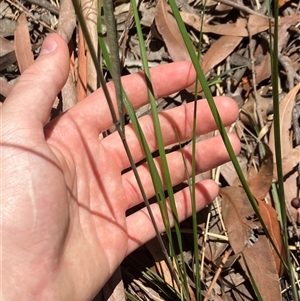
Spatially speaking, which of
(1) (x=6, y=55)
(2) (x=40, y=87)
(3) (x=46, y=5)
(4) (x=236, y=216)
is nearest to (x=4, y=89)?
(1) (x=6, y=55)

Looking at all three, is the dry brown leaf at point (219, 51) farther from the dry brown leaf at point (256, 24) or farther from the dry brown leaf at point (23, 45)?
the dry brown leaf at point (23, 45)

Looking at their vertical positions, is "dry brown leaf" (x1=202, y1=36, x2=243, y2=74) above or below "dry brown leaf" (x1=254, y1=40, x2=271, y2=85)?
above

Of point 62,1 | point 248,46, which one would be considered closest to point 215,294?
point 248,46

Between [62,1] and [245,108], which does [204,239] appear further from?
[62,1]

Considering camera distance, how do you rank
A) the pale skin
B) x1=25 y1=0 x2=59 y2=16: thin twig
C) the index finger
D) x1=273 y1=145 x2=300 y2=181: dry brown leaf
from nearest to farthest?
the pale skin < the index finger < x1=273 y1=145 x2=300 y2=181: dry brown leaf < x1=25 y1=0 x2=59 y2=16: thin twig

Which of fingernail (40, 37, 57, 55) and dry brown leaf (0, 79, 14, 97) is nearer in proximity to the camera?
fingernail (40, 37, 57, 55)

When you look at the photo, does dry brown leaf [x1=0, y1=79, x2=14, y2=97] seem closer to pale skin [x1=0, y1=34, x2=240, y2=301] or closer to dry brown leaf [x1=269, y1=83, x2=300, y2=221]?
pale skin [x1=0, y1=34, x2=240, y2=301]

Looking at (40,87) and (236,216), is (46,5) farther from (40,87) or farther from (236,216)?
(236,216)

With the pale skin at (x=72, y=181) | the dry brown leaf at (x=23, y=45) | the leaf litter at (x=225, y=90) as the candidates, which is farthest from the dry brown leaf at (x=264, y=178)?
the dry brown leaf at (x=23, y=45)

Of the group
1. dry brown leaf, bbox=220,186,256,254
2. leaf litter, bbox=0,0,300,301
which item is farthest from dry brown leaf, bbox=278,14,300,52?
dry brown leaf, bbox=220,186,256,254
